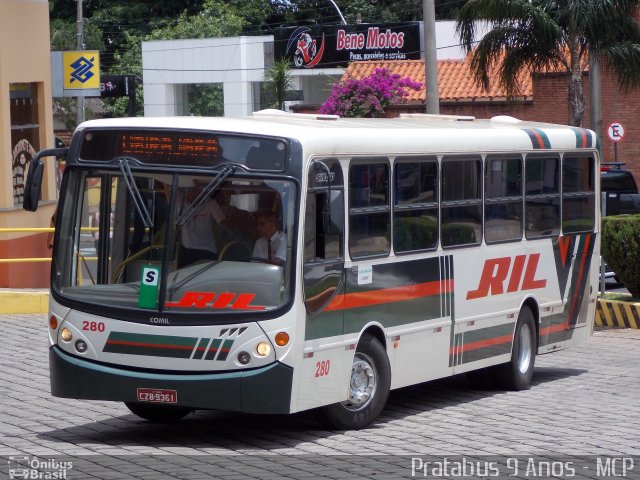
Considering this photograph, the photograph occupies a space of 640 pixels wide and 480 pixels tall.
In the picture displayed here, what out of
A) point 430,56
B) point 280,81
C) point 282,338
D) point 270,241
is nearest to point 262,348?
point 282,338

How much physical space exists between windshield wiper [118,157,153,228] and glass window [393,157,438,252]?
7.31ft

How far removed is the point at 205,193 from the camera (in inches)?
378

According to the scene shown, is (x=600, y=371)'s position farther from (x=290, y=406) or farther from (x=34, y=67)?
(x=34, y=67)

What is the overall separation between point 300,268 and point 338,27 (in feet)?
144

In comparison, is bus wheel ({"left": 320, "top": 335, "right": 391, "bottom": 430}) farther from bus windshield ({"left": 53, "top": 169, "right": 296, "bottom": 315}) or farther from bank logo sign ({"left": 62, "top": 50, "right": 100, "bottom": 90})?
bank logo sign ({"left": 62, "top": 50, "right": 100, "bottom": 90})

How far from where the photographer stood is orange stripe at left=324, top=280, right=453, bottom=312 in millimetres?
10141

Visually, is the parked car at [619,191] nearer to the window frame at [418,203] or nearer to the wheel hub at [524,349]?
the wheel hub at [524,349]

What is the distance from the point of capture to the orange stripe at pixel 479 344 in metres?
11.9

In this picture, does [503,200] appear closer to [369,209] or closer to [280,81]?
[369,209]

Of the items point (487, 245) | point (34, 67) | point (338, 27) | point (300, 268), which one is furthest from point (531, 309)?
point (338, 27)

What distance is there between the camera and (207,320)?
943cm

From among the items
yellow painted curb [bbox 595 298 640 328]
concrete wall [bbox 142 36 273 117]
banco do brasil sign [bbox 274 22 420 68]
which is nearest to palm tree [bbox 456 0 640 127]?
yellow painted curb [bbox 595 298 640 328]

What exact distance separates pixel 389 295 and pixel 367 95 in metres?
29.3

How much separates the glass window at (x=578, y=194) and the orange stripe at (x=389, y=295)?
2.77 m
